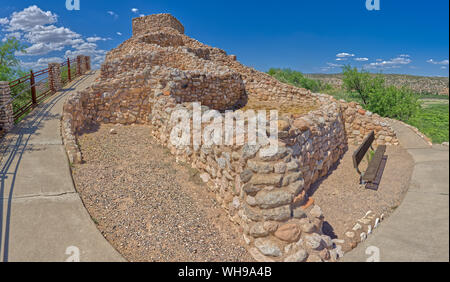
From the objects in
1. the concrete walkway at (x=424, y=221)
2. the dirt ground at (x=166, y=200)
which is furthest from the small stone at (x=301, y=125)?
the concrete walkway at (x=424, y=221)

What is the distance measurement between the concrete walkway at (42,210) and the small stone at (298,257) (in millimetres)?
2108

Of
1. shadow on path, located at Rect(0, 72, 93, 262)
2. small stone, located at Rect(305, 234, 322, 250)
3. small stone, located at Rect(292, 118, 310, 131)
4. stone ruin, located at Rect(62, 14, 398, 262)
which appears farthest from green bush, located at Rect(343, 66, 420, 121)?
shadow on path, located at Rect(0, 72, 93, 262)

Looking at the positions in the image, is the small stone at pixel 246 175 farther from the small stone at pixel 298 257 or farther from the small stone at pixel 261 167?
the small stone at pixel 298 257

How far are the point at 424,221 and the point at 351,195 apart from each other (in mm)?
4349

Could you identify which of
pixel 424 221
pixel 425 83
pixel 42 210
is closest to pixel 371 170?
pixel 424 221

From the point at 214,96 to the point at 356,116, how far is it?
5334mm

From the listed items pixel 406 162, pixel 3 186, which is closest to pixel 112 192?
pixel 3 186

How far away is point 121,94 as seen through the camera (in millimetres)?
8750

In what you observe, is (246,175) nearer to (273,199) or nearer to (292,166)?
(273,199)

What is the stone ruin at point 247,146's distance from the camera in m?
3.71

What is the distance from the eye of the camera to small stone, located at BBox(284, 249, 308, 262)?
3348 millimetres

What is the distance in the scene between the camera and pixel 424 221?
204 cm

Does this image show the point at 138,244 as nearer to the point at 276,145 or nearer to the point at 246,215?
the point at 246,215

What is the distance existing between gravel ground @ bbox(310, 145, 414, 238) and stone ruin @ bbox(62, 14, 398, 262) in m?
0.36
